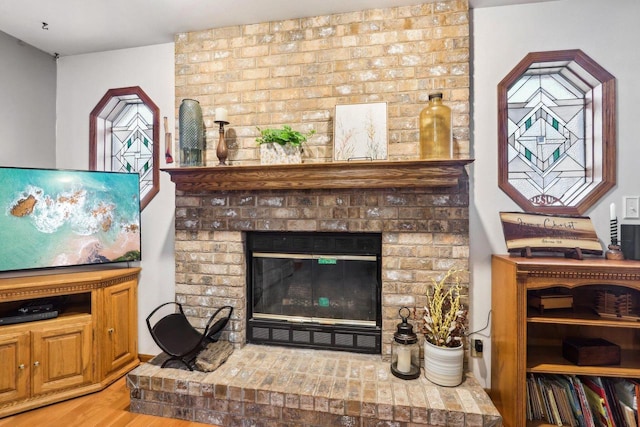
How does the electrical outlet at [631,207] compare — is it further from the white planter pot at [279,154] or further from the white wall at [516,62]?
the white planter pot at [279,154]

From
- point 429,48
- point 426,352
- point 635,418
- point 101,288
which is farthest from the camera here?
point 101,288

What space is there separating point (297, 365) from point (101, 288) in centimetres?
148

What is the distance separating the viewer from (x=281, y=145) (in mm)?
1945

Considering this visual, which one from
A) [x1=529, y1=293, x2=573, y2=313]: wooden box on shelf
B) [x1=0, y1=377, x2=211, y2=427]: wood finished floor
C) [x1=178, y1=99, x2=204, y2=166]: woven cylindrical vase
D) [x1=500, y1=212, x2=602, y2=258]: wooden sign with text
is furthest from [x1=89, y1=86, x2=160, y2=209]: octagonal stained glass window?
[x1=529, y1=293, x2=573, y2=313]: wooden box on shelf

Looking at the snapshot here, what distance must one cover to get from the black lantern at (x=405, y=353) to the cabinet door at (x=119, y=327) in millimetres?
1985

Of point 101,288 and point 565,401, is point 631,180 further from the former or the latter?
point 101,288

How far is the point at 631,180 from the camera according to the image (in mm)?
1851

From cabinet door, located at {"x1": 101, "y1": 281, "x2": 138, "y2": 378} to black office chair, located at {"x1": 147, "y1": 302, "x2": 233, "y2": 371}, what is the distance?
0.36m

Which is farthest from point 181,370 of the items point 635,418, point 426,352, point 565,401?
point 635,418

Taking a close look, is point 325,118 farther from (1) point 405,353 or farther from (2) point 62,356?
(2) point 62,356

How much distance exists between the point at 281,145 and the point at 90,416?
2.03 metres

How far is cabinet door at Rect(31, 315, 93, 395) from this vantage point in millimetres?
1872

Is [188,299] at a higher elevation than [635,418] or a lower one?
higher

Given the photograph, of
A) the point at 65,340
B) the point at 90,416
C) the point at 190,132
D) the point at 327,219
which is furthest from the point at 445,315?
the point at 65,340
